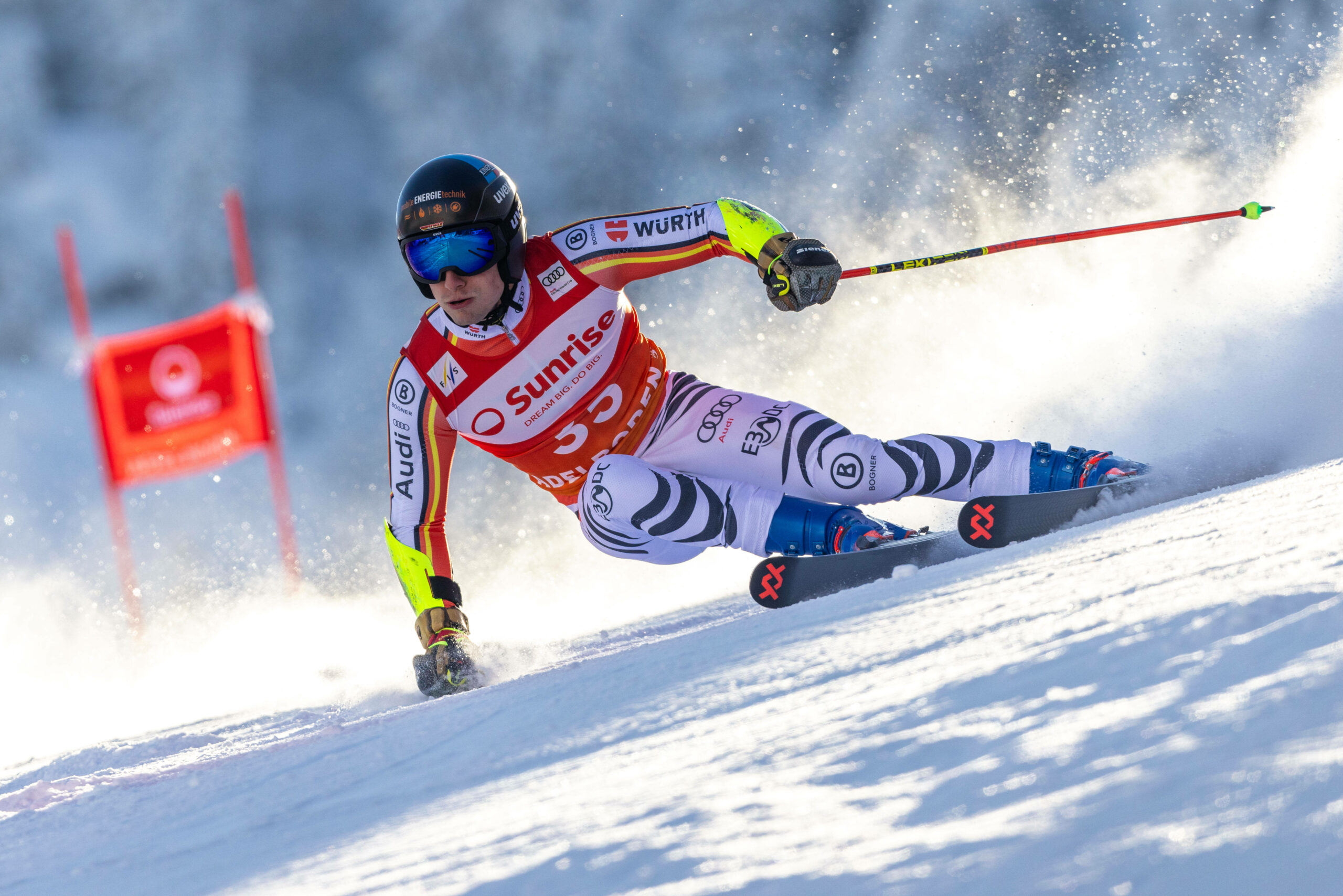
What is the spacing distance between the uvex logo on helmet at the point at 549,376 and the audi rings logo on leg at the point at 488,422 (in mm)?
51

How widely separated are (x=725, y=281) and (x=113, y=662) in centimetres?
775

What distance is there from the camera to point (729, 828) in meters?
0.85

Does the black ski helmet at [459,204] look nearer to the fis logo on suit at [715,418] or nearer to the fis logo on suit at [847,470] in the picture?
the fis logo on suit at [715,418]

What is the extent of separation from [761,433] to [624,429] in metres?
0.41

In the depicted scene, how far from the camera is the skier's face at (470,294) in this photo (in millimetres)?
2750

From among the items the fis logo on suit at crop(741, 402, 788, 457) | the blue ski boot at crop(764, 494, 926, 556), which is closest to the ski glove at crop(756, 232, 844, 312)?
the fis logo on suit at crop(741, 402, 788, 457)

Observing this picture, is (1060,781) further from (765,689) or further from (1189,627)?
(765,689)

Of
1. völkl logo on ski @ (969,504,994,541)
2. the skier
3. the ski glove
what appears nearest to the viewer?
völkl logo on ski @ (969,504,994,541)

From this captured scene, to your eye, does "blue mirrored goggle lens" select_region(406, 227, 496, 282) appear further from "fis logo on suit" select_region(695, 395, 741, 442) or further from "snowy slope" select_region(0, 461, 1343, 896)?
"snowy slope" select_region(0, 461, 1343, 896)

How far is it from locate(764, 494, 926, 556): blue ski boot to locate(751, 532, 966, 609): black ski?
9cm

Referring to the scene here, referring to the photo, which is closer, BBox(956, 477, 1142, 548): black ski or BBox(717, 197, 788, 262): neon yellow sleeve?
BBox(956, 477, 1142, 548): black ski

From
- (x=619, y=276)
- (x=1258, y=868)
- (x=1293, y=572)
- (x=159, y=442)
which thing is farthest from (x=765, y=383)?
(x=1258, y=868)

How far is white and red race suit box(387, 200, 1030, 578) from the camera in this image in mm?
2719

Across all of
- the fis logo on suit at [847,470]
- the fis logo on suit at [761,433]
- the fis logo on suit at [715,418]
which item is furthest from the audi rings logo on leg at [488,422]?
the fis logo on suit at [847,470]
